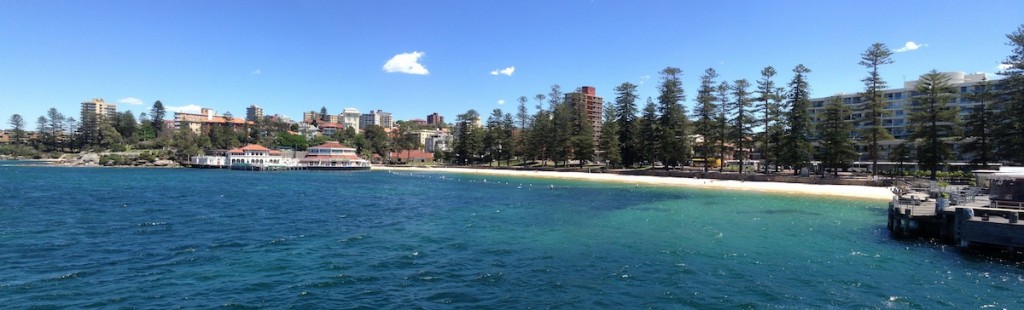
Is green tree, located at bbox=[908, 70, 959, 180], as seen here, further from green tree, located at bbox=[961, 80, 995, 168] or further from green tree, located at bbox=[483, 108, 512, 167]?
green tree, located at bbox=[483, 108, 512, 167]

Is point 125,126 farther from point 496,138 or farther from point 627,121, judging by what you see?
point 627,121

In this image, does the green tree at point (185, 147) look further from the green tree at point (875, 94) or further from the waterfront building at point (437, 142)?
the green tree at point (875, 94)

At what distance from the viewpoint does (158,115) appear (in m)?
150

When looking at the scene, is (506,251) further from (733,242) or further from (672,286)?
(733,242)

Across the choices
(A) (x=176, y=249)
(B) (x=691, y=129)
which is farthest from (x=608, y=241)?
(B) (x=691, y=129)

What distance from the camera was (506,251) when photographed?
17062mm

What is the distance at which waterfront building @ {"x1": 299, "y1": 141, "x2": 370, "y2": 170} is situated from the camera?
358 ft

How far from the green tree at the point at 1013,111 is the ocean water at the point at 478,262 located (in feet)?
70.9

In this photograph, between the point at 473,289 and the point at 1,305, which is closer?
the point at 1,305

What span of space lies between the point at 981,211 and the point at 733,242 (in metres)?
8.01

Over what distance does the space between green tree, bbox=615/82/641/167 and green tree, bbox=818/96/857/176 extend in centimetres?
2867

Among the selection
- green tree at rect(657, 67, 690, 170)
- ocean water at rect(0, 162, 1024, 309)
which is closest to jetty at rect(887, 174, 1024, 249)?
ocean water at rect(0, 162, 1024, 309)

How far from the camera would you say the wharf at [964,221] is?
1598 cm

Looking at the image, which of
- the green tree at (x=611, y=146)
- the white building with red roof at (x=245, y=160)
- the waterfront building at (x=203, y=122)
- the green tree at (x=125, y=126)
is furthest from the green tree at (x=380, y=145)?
the green tree at (x=611, y=146)
